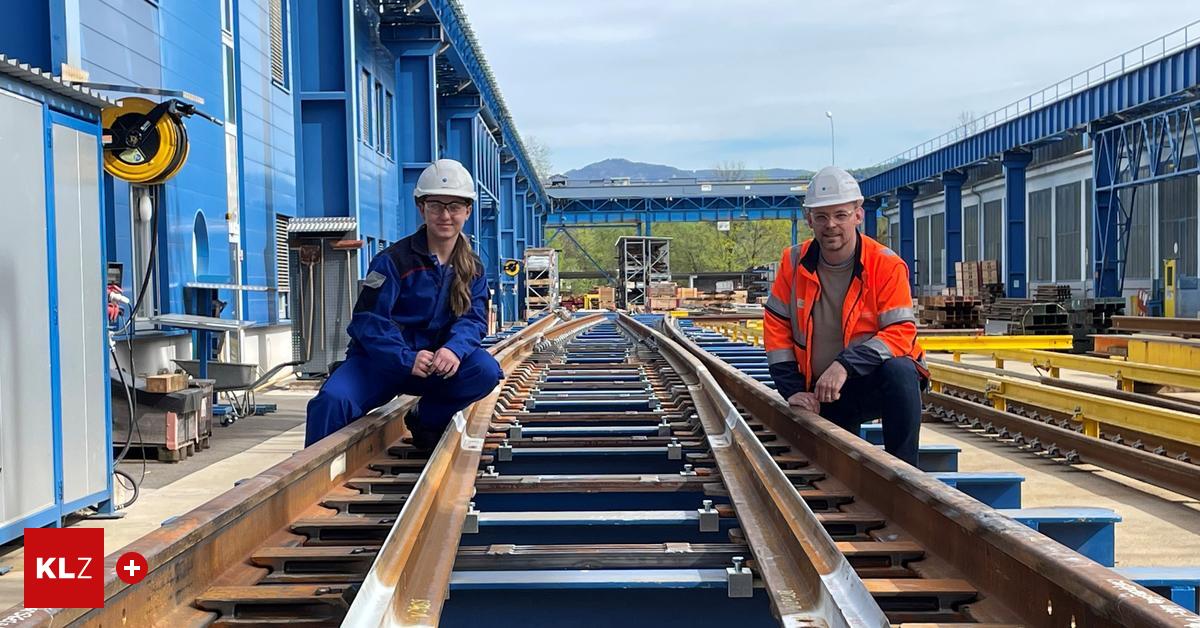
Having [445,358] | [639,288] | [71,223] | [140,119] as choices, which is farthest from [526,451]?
[639,288]

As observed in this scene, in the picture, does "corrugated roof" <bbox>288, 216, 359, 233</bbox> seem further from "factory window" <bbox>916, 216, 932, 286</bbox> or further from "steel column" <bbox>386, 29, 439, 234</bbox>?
"factory window" <bbox>916, 216, 932, 286</bbox>

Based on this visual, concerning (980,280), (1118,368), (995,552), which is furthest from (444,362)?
(980,280)

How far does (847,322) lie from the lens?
4.31 metres

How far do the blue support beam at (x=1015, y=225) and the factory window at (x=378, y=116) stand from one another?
17.3 m

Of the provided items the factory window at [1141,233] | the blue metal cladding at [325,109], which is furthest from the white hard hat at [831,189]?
the factory window at [1141,233]

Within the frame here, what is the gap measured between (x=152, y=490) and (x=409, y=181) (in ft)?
42.2

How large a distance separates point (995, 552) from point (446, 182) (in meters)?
2.75

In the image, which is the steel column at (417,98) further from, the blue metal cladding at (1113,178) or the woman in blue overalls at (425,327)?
the blue metal cladding at (1113,178)

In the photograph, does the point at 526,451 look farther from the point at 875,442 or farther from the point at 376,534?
the point at 875,442

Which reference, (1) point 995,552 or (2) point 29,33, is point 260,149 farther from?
(1) point 995,552

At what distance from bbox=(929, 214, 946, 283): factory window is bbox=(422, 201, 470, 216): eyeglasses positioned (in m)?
45.1

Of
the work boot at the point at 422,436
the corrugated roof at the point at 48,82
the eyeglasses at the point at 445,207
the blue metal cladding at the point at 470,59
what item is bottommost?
the work boot at the point at 422,436

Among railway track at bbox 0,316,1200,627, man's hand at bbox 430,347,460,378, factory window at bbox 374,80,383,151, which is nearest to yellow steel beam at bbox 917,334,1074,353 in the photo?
railway track at bbox 0,316,1200,627

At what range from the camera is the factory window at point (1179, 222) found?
27031mm
